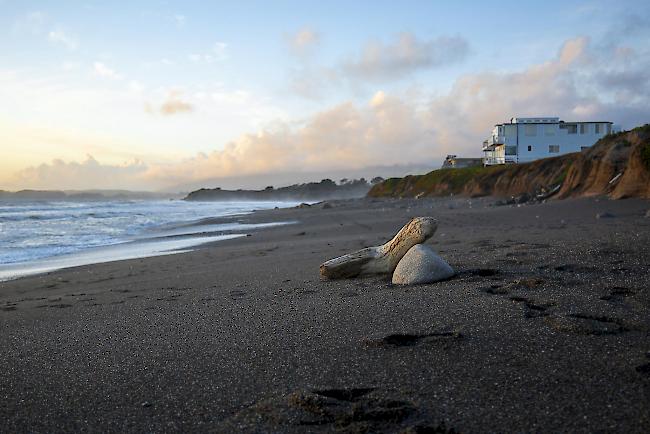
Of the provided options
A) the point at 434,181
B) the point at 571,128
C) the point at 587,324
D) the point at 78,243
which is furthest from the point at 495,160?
the point at 587,324

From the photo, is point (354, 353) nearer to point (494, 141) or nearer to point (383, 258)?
point (383, 258)

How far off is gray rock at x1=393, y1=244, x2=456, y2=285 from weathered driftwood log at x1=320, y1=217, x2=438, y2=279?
0.44 metres

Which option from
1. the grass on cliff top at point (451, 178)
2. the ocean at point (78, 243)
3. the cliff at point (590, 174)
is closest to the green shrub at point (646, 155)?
the cliff at point (590, 174)

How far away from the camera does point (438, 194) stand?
36375 millimetres

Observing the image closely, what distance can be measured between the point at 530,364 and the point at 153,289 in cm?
501

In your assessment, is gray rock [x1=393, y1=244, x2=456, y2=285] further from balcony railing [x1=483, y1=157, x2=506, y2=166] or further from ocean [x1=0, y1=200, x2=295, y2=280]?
balcony railing [x1=483, y1=157, x2=506, y2=166]

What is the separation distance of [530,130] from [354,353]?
48.1 m

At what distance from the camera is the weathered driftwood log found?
5.84 metres

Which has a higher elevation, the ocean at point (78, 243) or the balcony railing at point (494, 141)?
the balcony railing at point (494, 141)

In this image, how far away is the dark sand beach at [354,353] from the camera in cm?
232

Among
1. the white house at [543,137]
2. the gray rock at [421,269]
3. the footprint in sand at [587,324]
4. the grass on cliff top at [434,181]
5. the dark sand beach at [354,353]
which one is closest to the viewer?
the dark sand beach at [354,353]

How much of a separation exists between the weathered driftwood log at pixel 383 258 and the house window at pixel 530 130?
1764 inches

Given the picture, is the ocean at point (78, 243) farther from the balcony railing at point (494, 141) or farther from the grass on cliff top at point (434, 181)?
the balcony railing at point (494, 141)

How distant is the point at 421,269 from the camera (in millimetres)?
5141
